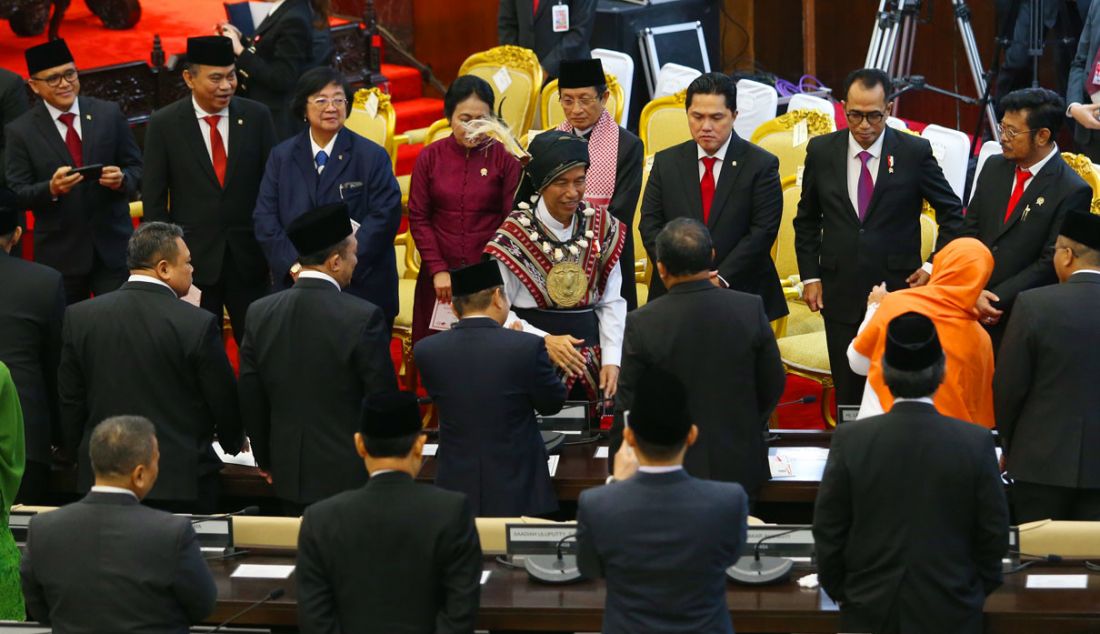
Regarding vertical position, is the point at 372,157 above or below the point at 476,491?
above

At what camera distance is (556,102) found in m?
7.53

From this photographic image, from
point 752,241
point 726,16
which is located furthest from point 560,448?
point 726,16

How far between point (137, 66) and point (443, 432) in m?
5.03

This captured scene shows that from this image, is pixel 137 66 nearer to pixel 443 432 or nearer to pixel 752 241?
pixel 752 241

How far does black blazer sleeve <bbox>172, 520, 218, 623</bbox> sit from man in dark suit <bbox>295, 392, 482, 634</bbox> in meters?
0.21

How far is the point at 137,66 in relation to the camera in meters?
8.38

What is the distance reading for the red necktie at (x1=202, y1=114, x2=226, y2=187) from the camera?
5.63 m

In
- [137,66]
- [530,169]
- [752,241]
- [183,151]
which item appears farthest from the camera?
[137,66]

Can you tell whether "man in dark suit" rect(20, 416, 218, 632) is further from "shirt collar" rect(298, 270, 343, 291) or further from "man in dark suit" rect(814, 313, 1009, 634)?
"man in dark suit" rect(814, 313, 1009, 634)

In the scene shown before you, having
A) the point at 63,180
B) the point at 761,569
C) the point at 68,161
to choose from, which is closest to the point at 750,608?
the point at 761,569

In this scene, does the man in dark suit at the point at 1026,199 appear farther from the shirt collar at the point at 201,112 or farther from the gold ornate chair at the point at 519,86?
the gold ornate chair at the point at 519,86

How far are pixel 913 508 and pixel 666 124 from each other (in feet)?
13.0

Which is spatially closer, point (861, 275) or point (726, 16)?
point (861, 275)

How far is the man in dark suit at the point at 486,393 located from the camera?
13.0 ft
